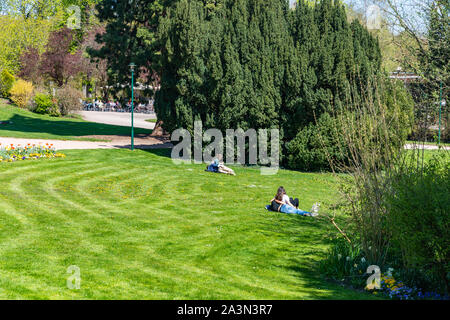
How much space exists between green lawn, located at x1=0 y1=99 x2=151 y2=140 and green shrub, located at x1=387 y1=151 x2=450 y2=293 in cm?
2490

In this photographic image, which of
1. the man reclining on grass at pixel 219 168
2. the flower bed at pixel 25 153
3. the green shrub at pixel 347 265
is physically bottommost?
the green shrub at pixel 347 265

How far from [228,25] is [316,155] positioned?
300 inches

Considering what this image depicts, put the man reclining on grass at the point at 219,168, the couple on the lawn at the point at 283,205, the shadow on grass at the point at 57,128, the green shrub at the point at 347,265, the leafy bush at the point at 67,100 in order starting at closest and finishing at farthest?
the green shrub at the point at 347,265, the couple on the lawn at the point at 283,205, the man reclining on grass at the point at 219,168, the shadow on grass at the point at 57,128, the leafy bush at the point at 67,100

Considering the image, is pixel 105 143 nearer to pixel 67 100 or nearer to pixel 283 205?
pixel 283 205

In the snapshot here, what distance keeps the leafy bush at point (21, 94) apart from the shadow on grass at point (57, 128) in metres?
5.08

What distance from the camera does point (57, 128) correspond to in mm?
35219

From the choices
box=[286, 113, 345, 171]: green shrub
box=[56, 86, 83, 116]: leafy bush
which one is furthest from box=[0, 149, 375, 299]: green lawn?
box=[56, 86, 83, 116]: leafy bush

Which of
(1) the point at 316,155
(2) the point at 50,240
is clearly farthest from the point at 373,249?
(1) the point at 316,155

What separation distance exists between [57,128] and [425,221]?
3210 cm

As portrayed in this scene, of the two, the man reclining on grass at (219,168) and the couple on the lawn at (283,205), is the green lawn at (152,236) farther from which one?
the man reclining on grass at (219,168)

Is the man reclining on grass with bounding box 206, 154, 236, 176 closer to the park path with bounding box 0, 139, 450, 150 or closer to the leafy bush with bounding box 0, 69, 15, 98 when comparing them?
the park path with bounding box 0, 139, 450, 150

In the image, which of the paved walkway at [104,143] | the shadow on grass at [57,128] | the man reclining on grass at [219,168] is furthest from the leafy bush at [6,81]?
the man reclining on grass at [219,168]

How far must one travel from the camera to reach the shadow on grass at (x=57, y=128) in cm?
3253

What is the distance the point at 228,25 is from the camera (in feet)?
78.5
